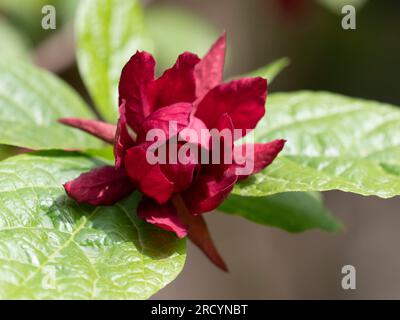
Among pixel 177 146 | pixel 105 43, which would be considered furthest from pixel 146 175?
pixel 105 43

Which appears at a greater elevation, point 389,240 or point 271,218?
point 389,240

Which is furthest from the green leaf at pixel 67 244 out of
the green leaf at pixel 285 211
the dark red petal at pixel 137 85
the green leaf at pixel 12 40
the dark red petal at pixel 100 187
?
the green leaf at pixel 12 40

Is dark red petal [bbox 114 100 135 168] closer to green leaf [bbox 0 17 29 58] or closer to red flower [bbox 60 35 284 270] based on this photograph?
red flower [bbox 60 35 284 270]

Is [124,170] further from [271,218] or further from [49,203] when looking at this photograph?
[271,218]

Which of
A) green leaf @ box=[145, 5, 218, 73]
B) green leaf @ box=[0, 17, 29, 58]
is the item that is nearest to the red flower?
green leaf @ box=[0, 17, 29, 58]

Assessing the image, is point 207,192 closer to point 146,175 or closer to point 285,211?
point 146,175

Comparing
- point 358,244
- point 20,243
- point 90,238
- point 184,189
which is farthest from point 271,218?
point 358,244
